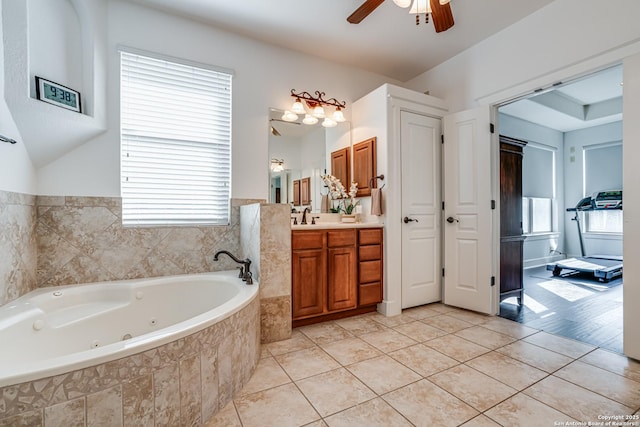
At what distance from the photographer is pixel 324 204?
3.33m

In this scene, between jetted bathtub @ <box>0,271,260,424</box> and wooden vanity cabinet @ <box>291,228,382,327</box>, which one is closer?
jetted bathtub @ <box>0,271,260,424</box>

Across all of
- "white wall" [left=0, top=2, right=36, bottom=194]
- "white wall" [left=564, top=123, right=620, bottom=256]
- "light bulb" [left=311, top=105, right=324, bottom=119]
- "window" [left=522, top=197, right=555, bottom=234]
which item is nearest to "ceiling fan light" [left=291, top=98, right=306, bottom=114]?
"light bulb" [left=311, top=105, right=324, bottom=119]

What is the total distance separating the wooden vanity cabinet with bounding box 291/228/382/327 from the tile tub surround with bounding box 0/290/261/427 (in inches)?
35.5

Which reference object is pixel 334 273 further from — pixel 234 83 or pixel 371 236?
pixel 234 83

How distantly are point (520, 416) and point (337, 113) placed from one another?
294cm

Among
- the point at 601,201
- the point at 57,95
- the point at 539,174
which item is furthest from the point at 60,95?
the point at 601,201

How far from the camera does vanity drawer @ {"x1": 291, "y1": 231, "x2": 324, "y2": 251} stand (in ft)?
8.12

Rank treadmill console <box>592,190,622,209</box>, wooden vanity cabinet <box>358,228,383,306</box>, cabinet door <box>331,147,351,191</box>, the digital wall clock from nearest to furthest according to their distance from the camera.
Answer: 1. the digital wall clock
2. wooden vanity cabinet <box>358,228,383,306</box>
3. cabinet door <box>331,147,351,191</box>
4. treadmill console <box>592,190,622,209</box>

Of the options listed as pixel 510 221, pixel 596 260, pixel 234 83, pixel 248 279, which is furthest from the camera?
pixel 596 260

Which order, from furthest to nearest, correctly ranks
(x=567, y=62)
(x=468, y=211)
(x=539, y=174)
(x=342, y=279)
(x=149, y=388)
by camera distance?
(x=539, y=174), (x=468, y=211), (x=342, y=279), (x=567, y=62), (x=149, y=388)

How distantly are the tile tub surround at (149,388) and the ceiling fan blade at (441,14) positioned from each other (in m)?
2.24

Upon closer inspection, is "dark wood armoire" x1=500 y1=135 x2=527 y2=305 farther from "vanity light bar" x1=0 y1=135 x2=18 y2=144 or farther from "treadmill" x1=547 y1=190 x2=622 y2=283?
"vanity light bar" x1=0 y1=135 x2=18 y2=144

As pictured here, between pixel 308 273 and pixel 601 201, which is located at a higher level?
pixel 601 201

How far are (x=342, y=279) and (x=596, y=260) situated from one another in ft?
16.2
